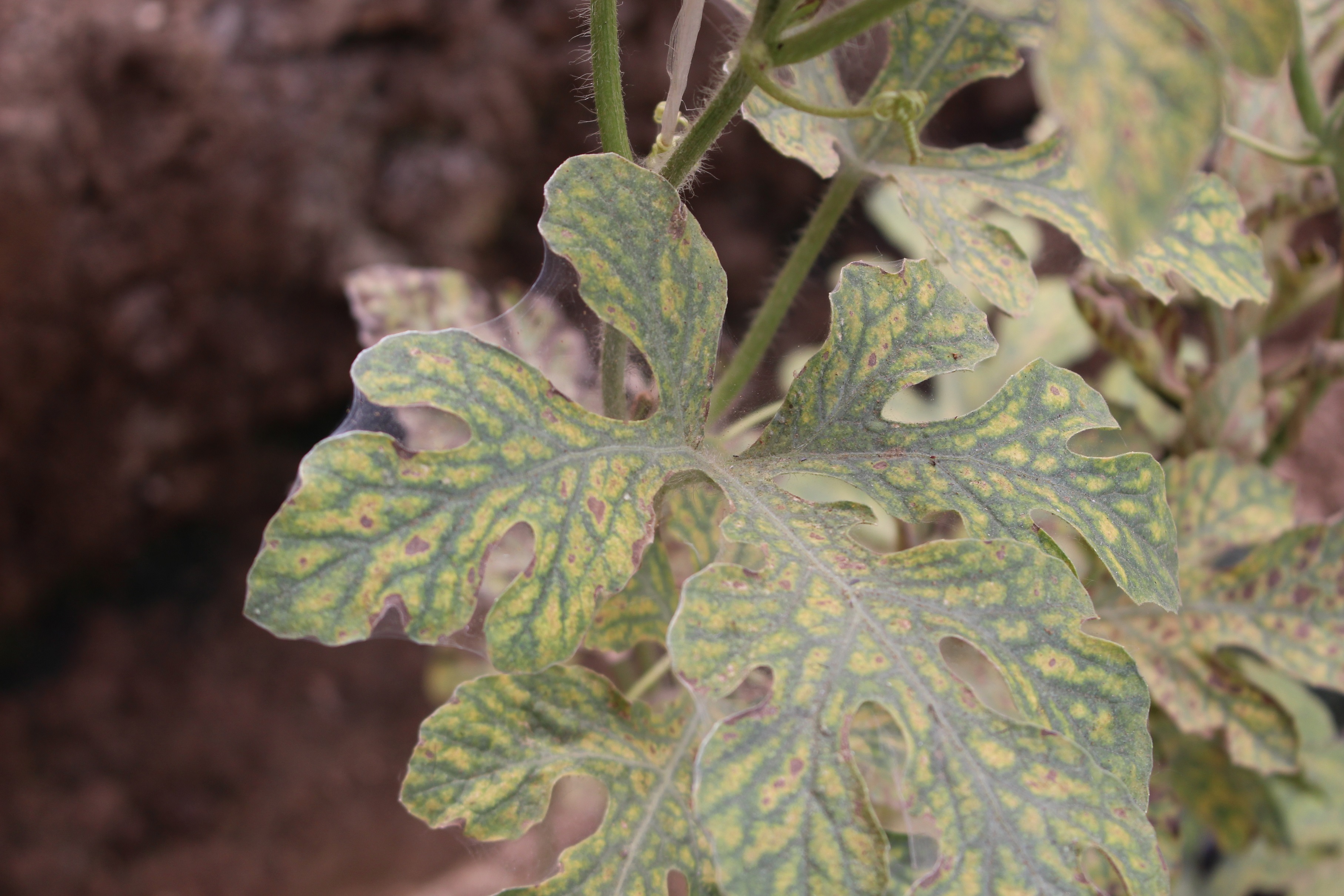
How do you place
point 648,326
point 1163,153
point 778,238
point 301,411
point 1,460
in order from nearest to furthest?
point 1163,153, point 648,326, point 1,460, point 301,411, point 778,238

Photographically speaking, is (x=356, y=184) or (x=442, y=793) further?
(x=356, y=184)

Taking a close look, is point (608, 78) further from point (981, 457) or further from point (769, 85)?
point (981, 457)

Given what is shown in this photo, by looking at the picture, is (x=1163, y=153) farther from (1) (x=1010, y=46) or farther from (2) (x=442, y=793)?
(1) (x=1010, y=46)

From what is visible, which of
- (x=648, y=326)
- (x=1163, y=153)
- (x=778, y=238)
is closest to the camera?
(x=1163, y=153)

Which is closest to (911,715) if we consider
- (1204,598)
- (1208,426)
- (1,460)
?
(1204,598)

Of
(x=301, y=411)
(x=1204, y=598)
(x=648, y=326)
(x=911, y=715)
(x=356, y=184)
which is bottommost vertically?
(x=301, y=411)

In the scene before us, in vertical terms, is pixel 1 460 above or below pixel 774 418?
below

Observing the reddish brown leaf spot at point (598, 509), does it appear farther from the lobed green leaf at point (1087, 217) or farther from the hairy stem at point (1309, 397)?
the hairy stem at point (1309, 397)
